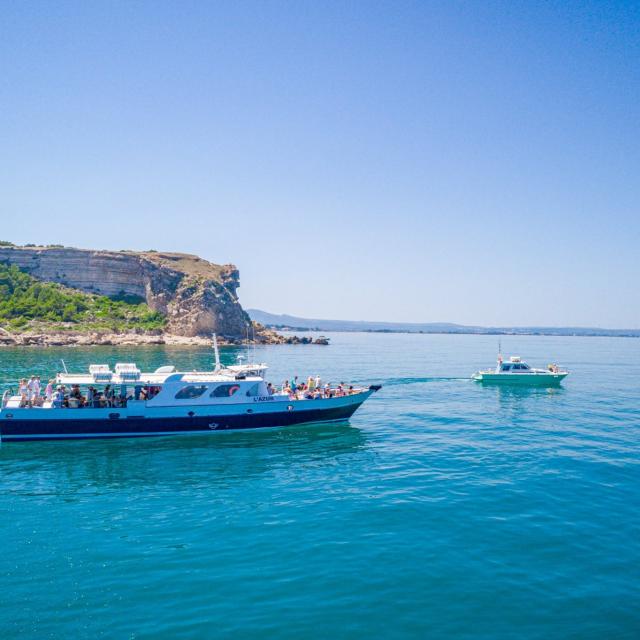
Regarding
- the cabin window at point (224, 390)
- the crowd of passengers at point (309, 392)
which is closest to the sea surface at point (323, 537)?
the cabin window at point (224, 390)

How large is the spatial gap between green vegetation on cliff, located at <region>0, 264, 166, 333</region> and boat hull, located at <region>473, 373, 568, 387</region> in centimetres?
8849

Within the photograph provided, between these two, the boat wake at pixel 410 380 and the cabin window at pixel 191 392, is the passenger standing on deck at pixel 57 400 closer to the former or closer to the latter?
the cabin window at pixel 191 392

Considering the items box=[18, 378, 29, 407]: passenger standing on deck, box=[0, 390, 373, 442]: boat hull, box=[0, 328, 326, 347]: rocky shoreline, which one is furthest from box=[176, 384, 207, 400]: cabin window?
box=[0, 328, 326, 347]: rocky shoreline

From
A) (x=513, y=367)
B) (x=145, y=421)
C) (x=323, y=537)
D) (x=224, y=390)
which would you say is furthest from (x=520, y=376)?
(x=323, y=537)

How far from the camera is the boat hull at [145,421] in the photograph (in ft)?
85.3

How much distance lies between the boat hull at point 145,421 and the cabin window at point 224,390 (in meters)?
0.82

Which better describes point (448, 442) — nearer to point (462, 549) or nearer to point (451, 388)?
point (462, 549)

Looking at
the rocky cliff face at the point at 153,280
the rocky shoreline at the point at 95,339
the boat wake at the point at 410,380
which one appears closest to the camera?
the boat wake at the point at 410,380

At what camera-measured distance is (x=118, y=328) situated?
113 m

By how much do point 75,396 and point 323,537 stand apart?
18.8m

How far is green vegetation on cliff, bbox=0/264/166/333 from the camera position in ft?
361

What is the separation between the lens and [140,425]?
27406mm

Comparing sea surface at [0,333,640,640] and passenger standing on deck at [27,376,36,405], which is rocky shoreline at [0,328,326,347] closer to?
passenger standing on deck at [27,376,36,405]

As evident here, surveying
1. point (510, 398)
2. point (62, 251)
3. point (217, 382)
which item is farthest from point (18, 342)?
point (510, 398)
